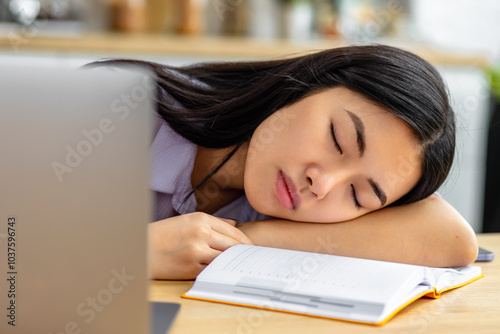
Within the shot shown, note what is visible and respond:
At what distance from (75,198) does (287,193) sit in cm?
50

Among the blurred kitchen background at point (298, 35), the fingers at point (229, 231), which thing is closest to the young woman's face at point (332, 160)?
the fingers at point (229, 231)

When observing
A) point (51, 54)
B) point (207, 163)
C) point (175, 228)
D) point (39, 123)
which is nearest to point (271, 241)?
point (175, 228)

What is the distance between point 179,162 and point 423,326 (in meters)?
0.58

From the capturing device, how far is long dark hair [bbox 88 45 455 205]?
1.02 m

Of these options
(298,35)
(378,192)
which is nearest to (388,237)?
(378,192)

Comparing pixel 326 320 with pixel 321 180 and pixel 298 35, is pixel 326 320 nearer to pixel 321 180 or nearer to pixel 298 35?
pixel 321 180

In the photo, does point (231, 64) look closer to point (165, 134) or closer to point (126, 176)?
point (165, 134)

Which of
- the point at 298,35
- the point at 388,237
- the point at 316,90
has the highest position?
the point at 316,90

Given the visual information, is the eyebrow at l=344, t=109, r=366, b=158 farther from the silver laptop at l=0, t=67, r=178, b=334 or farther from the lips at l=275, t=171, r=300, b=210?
the silver laptop at l=0, t=67, r=178, b=334

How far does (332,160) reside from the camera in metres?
1.00

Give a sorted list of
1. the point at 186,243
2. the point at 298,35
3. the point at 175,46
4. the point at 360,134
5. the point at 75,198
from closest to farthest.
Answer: the point at 75,198
the point at 186,243
the point at 360,134
the point at 175,46
the point at 298,35

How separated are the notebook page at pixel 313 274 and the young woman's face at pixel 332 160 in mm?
163

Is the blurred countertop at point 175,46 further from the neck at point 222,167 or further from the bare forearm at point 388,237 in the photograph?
the bare forearm at point 388,237

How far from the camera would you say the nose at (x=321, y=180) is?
974 millimetres
